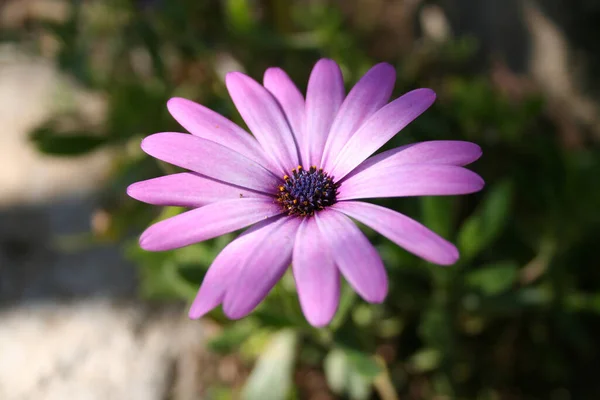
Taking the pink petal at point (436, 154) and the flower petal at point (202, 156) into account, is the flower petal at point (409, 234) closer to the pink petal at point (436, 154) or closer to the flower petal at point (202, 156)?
the pink petal at point (436, 154)

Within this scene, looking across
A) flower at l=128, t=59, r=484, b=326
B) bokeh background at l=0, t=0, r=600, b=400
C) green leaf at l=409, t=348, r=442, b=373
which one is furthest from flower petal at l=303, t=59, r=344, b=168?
green leaf at l=409, t=348, r=442, b=373

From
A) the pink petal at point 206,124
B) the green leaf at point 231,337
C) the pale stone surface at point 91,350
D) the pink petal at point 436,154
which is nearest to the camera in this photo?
the pink petal at point 436,154

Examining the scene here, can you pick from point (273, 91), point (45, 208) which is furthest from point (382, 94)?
point (45, 208)

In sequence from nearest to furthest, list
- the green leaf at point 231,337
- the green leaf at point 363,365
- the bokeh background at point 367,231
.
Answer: the green leaf at point 363,365 → the green leaf at point 231,337 → the bokeh background at point 367,231

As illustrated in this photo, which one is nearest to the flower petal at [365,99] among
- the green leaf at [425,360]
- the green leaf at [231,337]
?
the green leaf at [231,337]

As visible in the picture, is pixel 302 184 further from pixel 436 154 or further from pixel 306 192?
pixel 436 154

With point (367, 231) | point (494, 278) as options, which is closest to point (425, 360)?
point (494, 278)
